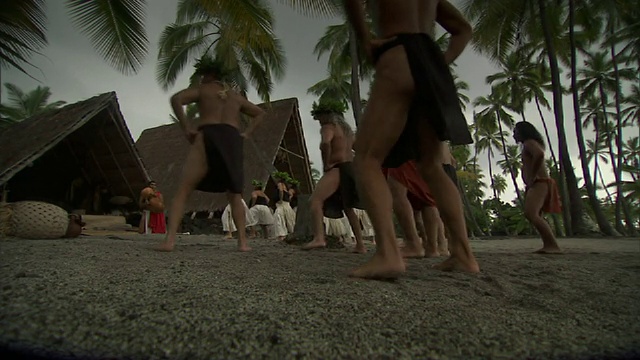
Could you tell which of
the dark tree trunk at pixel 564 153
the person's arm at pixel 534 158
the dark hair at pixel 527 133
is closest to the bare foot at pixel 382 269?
the person's arm at pixel 534 158

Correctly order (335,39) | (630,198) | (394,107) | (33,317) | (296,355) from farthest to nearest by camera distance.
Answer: (630,198) < (335,39) < (394,107) < (33,317) < (296,355)

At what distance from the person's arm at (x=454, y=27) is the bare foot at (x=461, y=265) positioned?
1.08 metres

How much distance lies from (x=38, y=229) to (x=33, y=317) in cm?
439

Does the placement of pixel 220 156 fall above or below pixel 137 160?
below

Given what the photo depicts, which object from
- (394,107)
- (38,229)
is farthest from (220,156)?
(38,229)

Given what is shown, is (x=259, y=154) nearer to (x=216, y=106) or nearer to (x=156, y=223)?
(x=156, y=223)

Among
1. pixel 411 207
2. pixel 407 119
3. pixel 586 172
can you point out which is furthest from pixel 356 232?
pixel 586 172

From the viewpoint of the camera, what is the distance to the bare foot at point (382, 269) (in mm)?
1536

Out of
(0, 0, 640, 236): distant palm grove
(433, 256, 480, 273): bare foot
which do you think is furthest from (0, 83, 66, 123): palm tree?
(433, 256, 480, 273): bare foot

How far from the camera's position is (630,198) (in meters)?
27.4

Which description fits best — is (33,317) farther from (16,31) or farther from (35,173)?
(35,173)

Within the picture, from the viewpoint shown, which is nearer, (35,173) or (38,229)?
(38,229)

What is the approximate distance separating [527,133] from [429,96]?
9.80 ft

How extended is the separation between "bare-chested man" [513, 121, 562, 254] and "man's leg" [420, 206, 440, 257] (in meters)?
1.08
